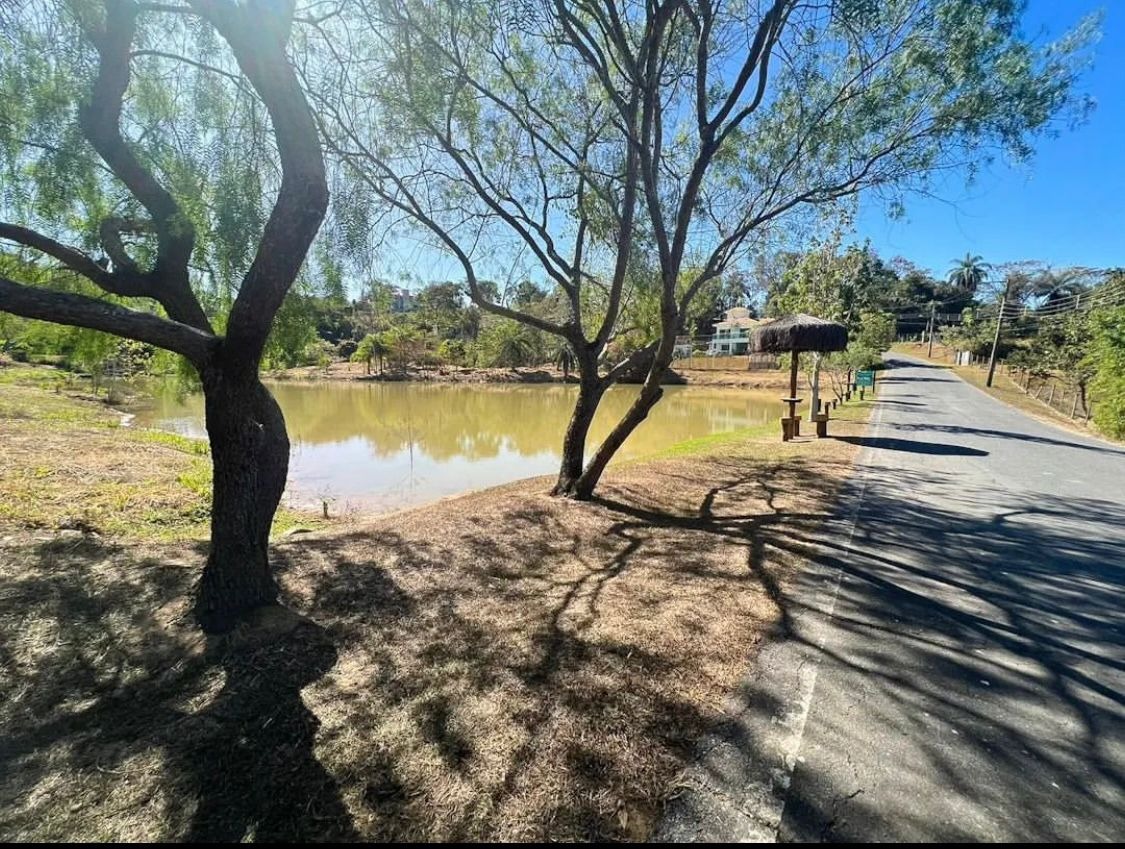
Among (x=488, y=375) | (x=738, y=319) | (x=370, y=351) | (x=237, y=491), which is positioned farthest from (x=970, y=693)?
(x=738, y=319)

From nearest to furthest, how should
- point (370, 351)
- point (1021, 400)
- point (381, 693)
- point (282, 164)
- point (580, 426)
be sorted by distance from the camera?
point (381, 693), point (282, 164), point (580, 426), point (1021, 400), point (370, 351)

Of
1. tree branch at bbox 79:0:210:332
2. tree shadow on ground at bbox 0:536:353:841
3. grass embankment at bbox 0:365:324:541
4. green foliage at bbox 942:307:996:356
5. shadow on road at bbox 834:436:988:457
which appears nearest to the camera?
tree shadow on ground at bbox 0:536:353:841

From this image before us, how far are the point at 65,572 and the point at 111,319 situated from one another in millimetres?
2006

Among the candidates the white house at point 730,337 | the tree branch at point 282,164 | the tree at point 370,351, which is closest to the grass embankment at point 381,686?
the tree branch at point 282,164

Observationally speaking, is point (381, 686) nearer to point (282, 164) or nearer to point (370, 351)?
point (282, 164)

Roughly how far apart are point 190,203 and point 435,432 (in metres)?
13.9

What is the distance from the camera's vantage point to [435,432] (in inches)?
704

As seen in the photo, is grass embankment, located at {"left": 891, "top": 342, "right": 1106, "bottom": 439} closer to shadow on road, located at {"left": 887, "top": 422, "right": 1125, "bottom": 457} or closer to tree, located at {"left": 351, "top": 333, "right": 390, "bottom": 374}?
shadow on road, located at {"left": 887, "top": 422, "right": 1125, "bottom": 457}

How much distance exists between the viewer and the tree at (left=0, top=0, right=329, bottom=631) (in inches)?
111

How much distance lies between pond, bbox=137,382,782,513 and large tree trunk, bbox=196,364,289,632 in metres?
5.76

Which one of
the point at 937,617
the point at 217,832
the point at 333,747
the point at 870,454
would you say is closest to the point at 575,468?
the point at 937,617

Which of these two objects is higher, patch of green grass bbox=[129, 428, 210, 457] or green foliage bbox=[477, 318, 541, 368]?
green foliage bbox=[477, 318, 541, 368]

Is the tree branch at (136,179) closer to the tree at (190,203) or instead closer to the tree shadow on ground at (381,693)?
the tree at (190,203)

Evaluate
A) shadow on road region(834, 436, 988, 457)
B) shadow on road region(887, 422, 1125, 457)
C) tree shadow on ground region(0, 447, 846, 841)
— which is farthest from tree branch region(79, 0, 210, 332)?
shadow on road region(887, 422, 1125, 457)
